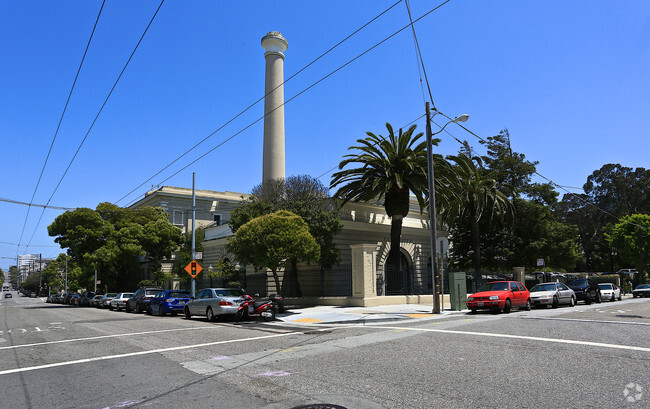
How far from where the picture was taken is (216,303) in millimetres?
19094

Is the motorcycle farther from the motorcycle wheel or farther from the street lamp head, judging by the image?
the street lamp head

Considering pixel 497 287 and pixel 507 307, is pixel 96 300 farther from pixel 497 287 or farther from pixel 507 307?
pixel 507 307

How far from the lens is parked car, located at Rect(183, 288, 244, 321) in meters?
18.7

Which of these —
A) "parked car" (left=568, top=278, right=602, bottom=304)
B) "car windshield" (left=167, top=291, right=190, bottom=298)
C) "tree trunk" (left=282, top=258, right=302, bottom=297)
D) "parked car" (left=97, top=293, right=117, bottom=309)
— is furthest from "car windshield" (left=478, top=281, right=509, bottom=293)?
"parked car" (left=97, top=293, right=117, bottom=309)

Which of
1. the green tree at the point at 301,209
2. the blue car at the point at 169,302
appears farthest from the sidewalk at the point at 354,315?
the blue car at the point at 169,302

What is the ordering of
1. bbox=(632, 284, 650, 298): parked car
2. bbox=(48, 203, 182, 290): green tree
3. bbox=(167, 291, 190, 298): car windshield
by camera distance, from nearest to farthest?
bbox=(167, 291, 190, 298): car windshield, bbox=(632, 284, 650, 298): parked car, bbox=(48, 203, 182, 290): green tree

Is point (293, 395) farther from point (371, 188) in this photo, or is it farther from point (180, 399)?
point (371, 188)

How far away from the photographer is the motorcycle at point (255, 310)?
18734 mm

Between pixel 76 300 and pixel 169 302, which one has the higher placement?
pixel 169 302

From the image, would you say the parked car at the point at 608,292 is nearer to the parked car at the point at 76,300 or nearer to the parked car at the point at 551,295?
the parked car at the point at 551,295

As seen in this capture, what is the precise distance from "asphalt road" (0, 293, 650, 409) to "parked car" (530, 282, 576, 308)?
10270 mm

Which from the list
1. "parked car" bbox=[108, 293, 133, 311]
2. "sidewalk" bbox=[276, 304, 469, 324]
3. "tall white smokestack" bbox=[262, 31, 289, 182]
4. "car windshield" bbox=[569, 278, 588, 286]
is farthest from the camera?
"tall white smokestack" bbox=[262, 31, 289, 182]

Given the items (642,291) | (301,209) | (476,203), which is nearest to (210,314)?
(301,209)

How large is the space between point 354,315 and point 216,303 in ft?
19.5
